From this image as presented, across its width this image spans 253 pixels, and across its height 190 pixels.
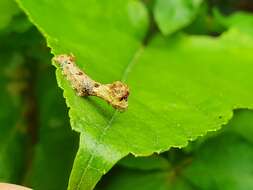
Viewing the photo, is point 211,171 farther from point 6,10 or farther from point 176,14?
point 6,10

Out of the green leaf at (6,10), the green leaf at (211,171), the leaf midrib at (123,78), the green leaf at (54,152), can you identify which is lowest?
the green leaf at (54,152)

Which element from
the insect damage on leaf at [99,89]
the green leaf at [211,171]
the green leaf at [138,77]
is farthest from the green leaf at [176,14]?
the insect damage on leaf at [99,89]

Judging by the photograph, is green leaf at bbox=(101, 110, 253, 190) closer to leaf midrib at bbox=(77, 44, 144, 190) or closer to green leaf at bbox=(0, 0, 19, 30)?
leaf midrib at bbox=(77, 44, 144, 190)

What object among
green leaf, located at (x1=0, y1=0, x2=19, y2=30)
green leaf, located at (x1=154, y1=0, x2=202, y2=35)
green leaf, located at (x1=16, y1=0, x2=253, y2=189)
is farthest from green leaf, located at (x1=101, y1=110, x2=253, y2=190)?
green leaf, located at (x1=0, y1=0, x2=19, y2=30)

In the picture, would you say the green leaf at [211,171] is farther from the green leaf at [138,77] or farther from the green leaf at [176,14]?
the green leaf at [176,14]

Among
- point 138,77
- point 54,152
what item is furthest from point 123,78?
point 54,152

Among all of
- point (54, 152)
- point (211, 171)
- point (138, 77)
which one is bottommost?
point (54, 152)

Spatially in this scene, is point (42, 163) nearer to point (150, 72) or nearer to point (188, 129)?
point (150, 72)
